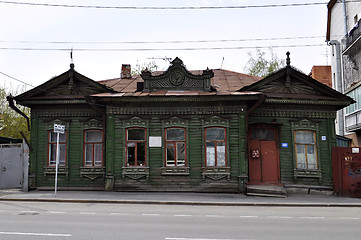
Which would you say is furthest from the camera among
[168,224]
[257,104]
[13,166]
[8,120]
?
[8,120]

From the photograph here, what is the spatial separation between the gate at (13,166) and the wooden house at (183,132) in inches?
24.2

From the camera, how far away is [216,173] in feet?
53.3

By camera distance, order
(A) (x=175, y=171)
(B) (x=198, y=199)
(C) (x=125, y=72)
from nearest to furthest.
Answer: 1. (B) (x=198, y=199)
2. (A) (x=175, y=171)
3. (C) (x=125, y=72)

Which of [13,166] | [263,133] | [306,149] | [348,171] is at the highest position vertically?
[263,133]

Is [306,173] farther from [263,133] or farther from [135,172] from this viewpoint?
[135,172]

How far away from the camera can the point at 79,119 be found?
17734 mm

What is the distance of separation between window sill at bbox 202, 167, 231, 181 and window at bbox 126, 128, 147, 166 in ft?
9.78

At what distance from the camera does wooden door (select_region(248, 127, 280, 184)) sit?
1705cm

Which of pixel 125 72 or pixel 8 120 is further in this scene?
pixel 8 120

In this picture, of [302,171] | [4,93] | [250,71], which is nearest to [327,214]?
[302,171]

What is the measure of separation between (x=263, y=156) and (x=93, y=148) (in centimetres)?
853

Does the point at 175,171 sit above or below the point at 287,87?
below

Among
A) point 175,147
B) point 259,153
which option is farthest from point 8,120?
point 259,153

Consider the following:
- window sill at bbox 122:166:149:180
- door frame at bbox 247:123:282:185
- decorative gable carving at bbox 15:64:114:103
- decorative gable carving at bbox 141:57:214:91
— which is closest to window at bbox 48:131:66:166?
decorative gable carving at bbox 15:64:114:103
